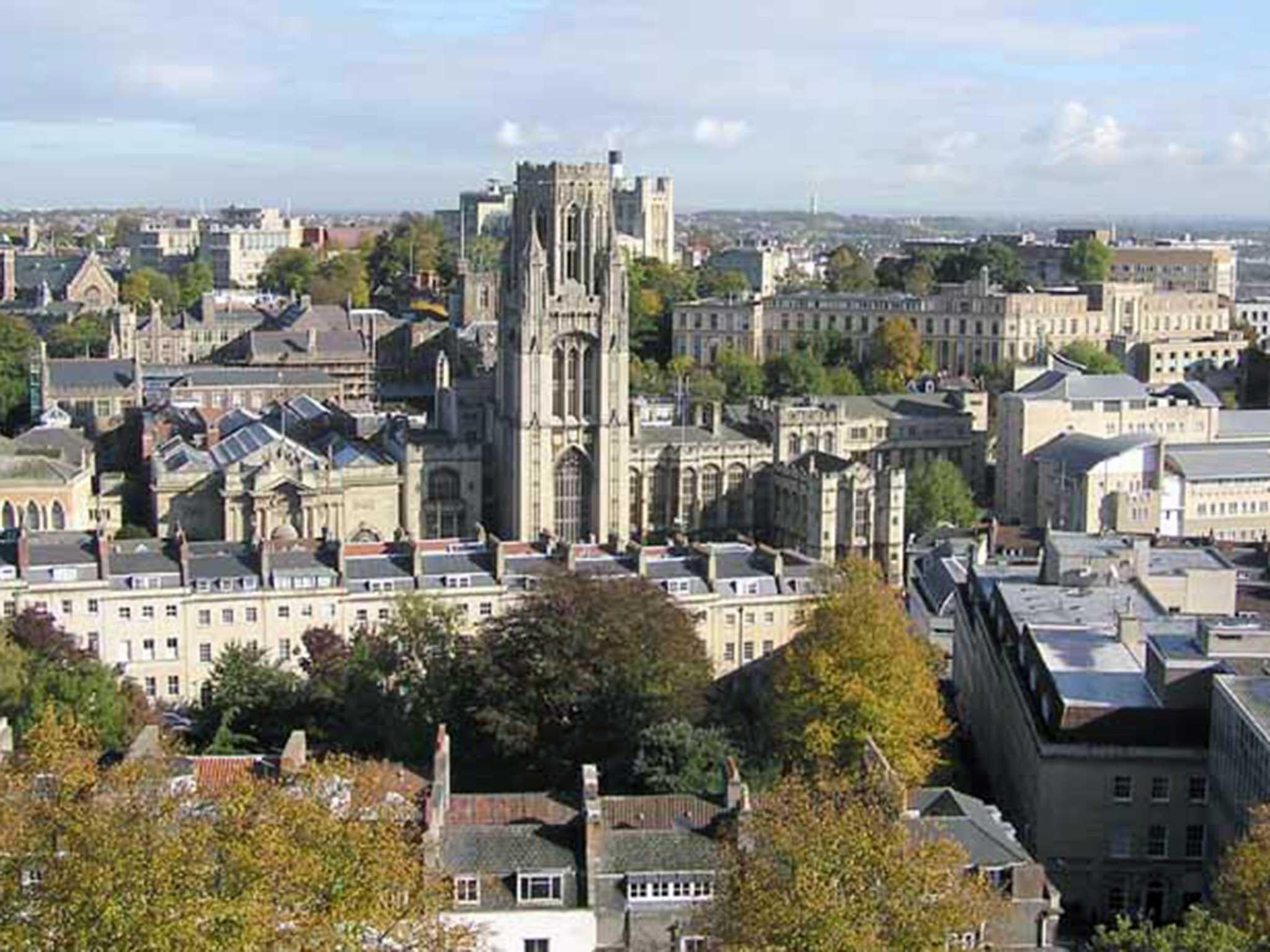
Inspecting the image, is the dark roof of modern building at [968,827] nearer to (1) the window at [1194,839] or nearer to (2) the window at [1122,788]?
(2) the window at [1122,788]

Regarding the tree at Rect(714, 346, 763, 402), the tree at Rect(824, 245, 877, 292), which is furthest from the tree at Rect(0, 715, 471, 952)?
the tree at Rect(824, 245, 877, 292)

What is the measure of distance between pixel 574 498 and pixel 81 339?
1930 inches

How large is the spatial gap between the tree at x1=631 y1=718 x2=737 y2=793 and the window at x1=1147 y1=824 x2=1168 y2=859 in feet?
32.8

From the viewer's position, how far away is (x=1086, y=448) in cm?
8550

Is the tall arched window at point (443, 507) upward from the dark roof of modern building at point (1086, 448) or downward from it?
downward

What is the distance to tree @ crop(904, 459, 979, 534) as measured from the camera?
85.8 m

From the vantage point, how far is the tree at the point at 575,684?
4659cm

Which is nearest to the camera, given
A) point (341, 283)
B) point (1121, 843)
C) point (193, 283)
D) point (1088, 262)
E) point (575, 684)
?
point (1121, 843)

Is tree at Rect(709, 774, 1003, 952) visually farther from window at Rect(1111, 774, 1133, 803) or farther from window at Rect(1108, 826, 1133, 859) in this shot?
window at Rect(1108, 826, 1133, 859)

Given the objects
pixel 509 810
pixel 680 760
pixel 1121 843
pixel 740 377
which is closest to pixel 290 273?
pixel 740 377

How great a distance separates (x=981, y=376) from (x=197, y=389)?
47.2 meters

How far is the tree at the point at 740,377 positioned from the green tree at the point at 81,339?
123 feet

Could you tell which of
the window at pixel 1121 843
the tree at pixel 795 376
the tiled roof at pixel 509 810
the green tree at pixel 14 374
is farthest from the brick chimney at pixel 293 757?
the tree at pixel 795 376

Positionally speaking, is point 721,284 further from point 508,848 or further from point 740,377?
point 508,848
